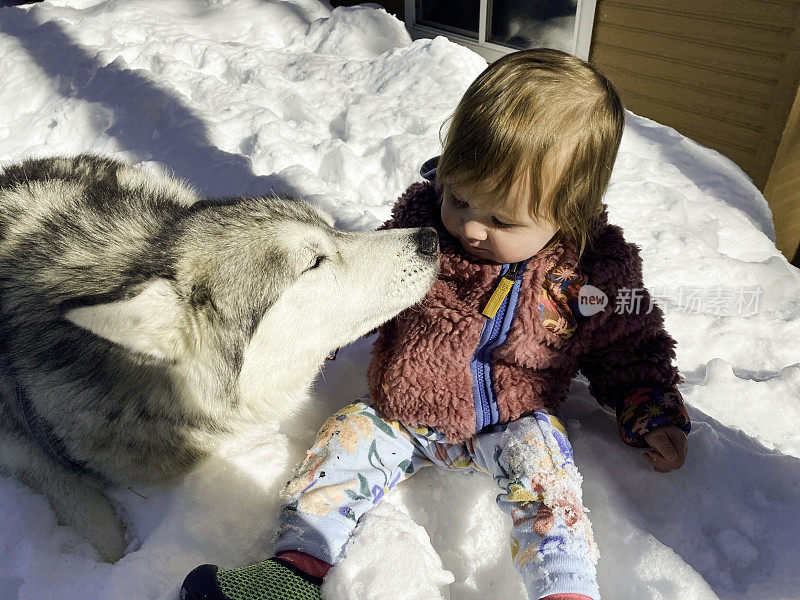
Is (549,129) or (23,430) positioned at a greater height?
(549,129)

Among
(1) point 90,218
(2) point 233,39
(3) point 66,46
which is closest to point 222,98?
(2) point 233,39

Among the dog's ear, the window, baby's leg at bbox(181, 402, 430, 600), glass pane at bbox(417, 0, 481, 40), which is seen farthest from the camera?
glass pane at bbox(417, 0, 481, 40)

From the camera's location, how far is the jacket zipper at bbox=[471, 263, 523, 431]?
176 centimetres

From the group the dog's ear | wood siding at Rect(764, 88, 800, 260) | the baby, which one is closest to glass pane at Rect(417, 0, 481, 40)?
wood siding at Rect(764, 88, 800, 260)

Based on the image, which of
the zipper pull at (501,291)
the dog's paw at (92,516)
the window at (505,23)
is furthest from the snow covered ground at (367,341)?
the zipper pull at (501,291)

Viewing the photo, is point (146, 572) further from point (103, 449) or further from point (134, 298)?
point (134, 298)

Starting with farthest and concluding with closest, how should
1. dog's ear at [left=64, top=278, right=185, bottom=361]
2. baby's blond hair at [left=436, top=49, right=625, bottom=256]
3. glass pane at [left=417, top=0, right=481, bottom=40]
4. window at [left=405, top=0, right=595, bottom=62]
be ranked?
glass pane at [left=417, top=0, right=481, bottom=40], window at [left=405, top=0, right=595, bottom=62], baby's blond hair at [left=436, top=49, right=625, bottom=256], dog's ear at [left=64, top=278, right=185, bottom=361]

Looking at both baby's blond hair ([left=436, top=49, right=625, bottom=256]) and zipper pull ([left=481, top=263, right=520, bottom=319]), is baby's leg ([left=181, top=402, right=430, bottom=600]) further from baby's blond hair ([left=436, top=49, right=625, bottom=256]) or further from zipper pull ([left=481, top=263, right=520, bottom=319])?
baby's blond hair ([left=436, top=49, right=625, bottom=256])

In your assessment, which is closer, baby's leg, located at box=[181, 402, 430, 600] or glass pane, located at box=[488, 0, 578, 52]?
baby's leg, located at box=[181, 402, 430, 600]

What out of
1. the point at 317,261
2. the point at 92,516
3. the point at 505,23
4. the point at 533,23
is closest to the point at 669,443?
the point at 317,261

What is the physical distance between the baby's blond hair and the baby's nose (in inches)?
3.7

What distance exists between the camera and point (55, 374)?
1.69 metres

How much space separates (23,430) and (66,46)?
405 cm

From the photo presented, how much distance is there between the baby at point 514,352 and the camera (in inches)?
60.3
